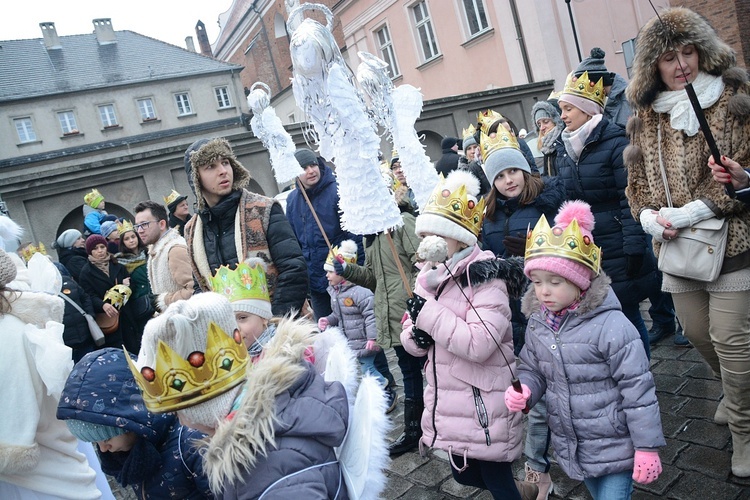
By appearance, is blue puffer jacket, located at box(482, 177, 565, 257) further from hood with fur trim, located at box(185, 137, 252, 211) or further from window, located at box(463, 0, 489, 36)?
window, located at box(463, 0, 489, 36)

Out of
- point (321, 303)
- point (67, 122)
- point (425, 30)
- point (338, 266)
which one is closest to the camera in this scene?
point (338, 266)

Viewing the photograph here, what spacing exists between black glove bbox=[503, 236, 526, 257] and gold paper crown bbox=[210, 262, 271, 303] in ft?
4.68

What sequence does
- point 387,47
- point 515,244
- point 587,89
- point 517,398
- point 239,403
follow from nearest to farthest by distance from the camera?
point 239,403 → point 517,398 → point 515,244 → point 587,89 → point 387,47

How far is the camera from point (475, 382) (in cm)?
248

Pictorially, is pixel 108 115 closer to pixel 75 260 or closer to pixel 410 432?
pixel 75 260

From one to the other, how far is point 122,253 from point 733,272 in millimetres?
5996

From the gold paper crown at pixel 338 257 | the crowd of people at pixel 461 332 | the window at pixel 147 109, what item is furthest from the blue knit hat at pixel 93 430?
the window at pixel 147 109

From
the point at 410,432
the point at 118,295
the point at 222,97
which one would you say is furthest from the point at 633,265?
the point at 222,97

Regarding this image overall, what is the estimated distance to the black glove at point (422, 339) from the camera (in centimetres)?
260

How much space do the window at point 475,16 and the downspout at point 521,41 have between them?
144 cm

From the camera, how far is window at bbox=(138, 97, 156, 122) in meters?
25.4

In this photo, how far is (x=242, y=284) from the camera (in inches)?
98.6

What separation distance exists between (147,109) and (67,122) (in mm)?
3351

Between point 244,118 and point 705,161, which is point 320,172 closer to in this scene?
point 705,161
